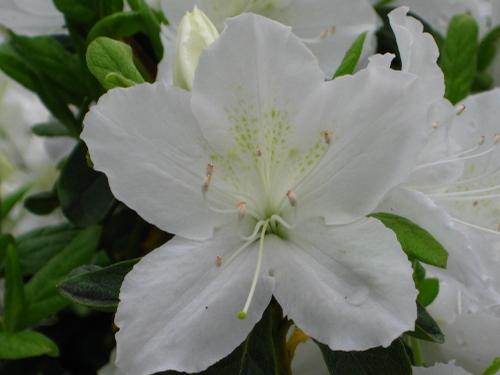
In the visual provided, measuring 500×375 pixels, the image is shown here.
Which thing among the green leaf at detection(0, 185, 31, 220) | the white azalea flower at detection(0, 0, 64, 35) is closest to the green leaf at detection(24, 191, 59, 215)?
the green leaf at detection(0, 185, 31, 220)

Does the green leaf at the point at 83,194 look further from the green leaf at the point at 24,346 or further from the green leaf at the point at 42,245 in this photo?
the green leaf at the point at 24,346

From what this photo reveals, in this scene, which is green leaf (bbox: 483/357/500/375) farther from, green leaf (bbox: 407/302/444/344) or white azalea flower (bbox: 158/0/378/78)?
white azalea flower (bbox: 158/0/378/78)

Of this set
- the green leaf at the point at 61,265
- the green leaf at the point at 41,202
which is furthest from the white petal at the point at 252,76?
the green leaf at the point at 41,202

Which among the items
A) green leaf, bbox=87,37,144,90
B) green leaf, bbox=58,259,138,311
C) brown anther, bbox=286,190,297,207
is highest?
green leaf, bbox=87,37,144,90

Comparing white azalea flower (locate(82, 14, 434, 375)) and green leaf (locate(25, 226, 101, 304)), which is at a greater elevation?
white azalea flower (locate(82, 14, 434, 375))

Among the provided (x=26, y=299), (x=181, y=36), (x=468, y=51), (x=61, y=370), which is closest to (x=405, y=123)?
(x=181, y=36)

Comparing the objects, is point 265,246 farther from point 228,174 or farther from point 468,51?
point 468,51
